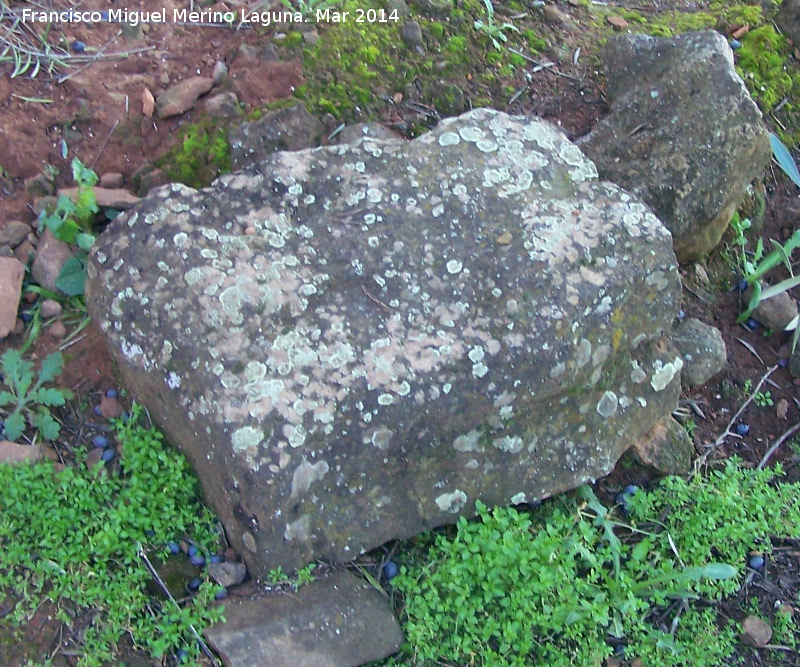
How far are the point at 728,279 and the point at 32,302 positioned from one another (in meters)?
2.75

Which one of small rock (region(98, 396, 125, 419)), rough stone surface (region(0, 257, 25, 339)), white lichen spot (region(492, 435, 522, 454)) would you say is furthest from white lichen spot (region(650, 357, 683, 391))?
rough stone surface (region(0, 257, 25, 339))

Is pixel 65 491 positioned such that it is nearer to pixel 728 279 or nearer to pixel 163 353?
pixel 163 353

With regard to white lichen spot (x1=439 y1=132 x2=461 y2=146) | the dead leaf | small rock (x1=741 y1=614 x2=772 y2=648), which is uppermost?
white lichen spot (x1=439 y1=132 x2=461 y2=146)

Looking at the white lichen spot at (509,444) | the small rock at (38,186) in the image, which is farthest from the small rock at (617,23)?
the small rock at (38,186)

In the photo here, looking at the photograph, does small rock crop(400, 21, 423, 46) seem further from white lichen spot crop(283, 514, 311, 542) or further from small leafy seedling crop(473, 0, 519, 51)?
white lichen spot crop(283, 514, 311, 542)

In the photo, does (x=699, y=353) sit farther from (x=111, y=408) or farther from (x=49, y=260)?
(x=49, y=260)

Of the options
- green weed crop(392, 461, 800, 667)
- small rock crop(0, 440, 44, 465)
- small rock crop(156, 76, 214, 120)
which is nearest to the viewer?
green weed crop(392, 461, 800, 667)

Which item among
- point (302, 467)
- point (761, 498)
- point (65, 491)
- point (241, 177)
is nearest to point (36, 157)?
point (241, 177)

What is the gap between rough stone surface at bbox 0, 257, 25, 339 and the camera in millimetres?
2461

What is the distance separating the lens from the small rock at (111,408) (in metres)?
2.38

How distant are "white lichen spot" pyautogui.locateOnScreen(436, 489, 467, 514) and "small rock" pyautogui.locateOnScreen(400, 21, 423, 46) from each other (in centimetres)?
195

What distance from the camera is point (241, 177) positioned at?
239cm

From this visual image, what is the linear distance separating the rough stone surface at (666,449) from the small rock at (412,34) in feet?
6.14

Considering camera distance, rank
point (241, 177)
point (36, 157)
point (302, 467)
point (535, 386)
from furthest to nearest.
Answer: point (36, 157)
point (241, 177)
point (535, 386)
point (302, 467)
